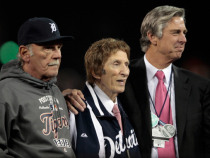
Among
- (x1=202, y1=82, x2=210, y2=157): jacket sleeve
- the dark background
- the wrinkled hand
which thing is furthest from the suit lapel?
the dark background

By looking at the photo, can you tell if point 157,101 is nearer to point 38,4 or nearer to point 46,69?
point 46,69

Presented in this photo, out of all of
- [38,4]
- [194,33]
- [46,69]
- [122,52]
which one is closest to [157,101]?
[122,52]

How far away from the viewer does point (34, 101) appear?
157cm

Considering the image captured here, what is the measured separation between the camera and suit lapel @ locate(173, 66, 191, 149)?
6.50 ft

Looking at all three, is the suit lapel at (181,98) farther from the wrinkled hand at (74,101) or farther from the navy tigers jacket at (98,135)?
the wrinkled hand at (74,101)

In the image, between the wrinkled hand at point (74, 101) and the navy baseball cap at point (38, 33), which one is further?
the wrinkled hand at point (74, 101)

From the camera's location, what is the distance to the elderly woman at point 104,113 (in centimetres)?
175

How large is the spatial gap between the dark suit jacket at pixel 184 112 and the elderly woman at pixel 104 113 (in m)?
0.08

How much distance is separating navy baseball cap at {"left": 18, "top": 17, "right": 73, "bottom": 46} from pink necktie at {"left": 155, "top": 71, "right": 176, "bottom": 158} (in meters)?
0.77

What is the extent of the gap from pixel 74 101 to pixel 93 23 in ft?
6.63

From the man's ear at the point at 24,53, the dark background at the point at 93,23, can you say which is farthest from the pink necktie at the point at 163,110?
the dark background at the point at 93,23

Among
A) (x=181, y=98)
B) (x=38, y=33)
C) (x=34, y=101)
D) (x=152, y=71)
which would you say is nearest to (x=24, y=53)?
(x=38, y=33)

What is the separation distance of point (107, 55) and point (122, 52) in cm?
10

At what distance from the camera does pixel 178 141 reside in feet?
6.48
